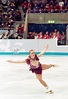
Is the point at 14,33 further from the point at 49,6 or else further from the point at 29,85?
the point at 29,85

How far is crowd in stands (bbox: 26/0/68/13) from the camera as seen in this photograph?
59.1ft

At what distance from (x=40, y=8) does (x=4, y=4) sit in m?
2.81

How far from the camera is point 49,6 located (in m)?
18.4

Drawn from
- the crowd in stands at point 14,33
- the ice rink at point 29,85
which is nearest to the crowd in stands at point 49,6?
the crowd in stands at point 14,33

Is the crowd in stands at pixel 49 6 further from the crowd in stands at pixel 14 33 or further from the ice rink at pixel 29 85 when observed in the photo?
the ice rink at pixel 29 85

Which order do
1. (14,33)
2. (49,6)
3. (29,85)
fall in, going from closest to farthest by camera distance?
(29,85), (14,33), (49,6)

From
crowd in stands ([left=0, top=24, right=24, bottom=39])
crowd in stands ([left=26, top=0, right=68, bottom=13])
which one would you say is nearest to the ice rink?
crowd in stands ([left=0, top=24, right=24, bottom=39])

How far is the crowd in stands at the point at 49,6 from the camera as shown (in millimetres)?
18016

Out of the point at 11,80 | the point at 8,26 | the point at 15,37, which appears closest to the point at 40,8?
the point at 8,26

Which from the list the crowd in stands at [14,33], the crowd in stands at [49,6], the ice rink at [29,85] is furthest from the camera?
the crowd in stands at [49,6]

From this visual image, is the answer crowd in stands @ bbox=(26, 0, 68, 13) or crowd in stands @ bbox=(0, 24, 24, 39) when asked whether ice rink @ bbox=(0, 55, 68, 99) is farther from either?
crowd in stands @ bbox=(26, 0, 68, 13)

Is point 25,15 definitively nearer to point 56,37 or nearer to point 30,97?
point 56,37

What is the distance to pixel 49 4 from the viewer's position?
734 inches

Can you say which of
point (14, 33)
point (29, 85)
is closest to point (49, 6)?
point (14, 33)
